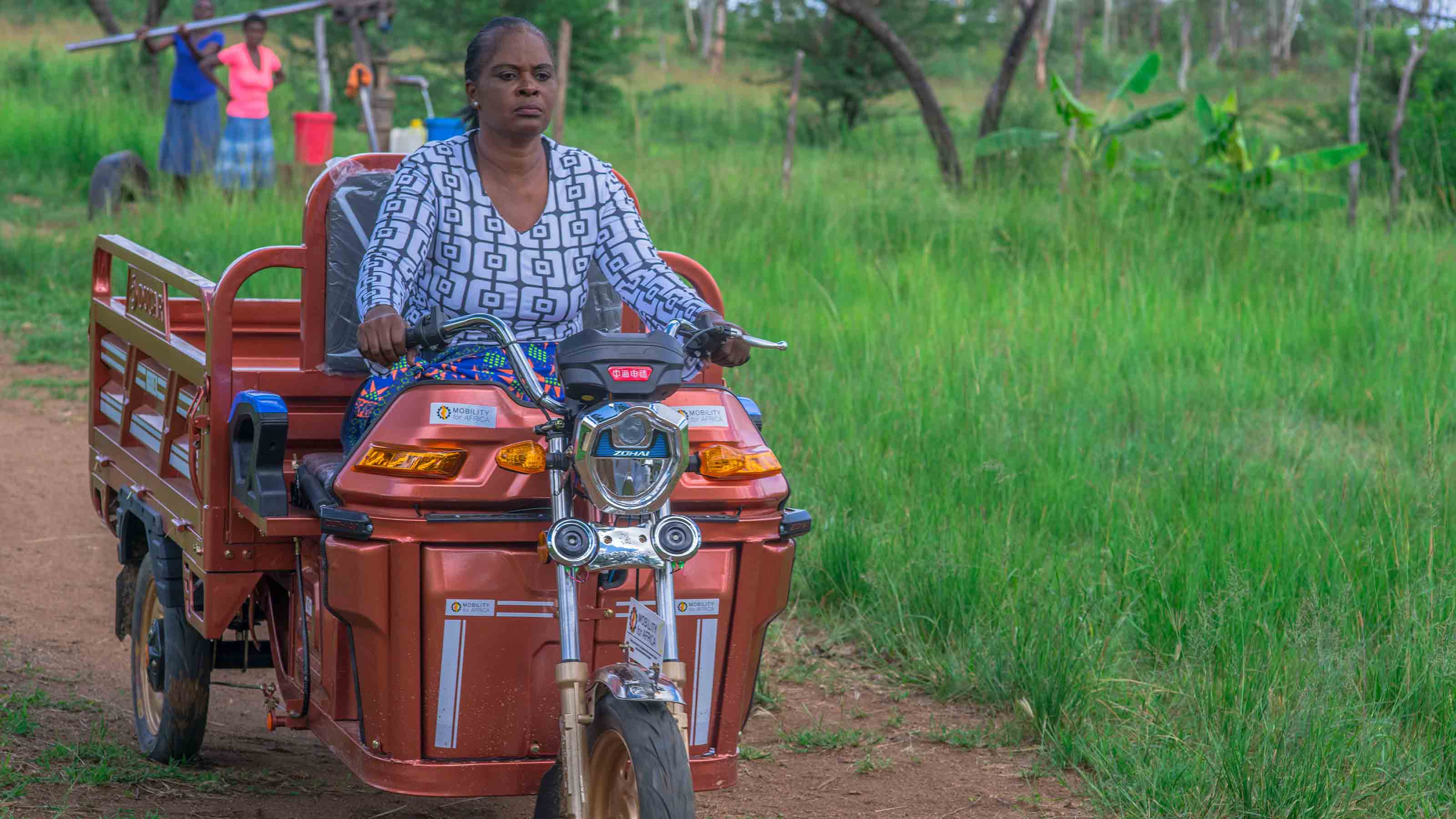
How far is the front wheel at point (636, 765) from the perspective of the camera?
2.22 meters

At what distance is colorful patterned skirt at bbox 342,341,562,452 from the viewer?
291 cm

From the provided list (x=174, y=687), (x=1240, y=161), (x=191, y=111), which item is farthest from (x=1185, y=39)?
(x=174, y=687)

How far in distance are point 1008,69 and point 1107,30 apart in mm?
39821

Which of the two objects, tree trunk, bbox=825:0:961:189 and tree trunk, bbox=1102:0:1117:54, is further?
tree trunk, bbox=1102:0:1117:54

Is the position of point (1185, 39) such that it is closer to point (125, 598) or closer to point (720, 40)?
point (720, 40)

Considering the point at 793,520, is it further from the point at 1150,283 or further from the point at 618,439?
the point at 1150,283

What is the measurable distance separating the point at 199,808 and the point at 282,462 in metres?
0.85

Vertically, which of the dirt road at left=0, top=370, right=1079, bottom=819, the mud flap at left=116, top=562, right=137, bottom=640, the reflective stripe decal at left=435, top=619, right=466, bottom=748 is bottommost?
the dirt road at left=0, top=370, right=1079, bottom=819

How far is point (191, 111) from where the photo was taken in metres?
11.2

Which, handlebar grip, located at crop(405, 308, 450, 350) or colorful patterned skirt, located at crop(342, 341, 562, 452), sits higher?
handlebar grip, located at crop(405, 308, 450, 350)

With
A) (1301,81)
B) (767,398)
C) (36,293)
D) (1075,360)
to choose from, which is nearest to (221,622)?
(767,398)

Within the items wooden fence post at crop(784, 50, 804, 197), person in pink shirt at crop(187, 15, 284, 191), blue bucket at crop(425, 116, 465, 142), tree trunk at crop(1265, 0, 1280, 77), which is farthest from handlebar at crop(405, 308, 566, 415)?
tree trunk at crop(1265, 0, 1280, 77)

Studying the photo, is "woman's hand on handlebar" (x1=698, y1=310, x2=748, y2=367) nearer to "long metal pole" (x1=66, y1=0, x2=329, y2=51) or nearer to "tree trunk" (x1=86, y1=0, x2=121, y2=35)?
"long metal pole" (x1=66, y1=0, x2=329, y2=51)

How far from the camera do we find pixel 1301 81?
110 feet
